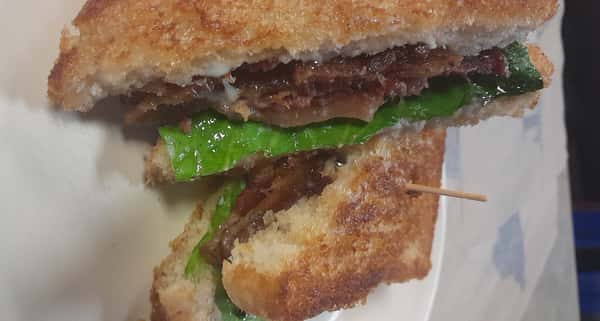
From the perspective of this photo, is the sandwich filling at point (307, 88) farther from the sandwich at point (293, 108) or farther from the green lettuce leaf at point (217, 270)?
the green lettuce leaf at point (217, 270)

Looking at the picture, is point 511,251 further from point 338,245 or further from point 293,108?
point 293,108

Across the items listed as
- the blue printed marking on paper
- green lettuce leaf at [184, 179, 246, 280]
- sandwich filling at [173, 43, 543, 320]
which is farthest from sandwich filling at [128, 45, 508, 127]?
the blue printed marking on paper

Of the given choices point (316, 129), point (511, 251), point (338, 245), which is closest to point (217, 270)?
point (338, 245)

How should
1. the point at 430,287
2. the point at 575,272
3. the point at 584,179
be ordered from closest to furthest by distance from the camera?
the point at 430,287 < the point at 575,272 < the point at 584,179

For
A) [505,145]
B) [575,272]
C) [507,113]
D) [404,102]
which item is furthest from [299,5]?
[575,272]

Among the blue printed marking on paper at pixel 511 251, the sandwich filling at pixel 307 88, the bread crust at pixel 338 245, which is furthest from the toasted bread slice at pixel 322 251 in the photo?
the blue printed marking on paper at pixel 511 251

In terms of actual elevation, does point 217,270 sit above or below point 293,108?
below

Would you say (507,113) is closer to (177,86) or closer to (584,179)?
(177,86)
